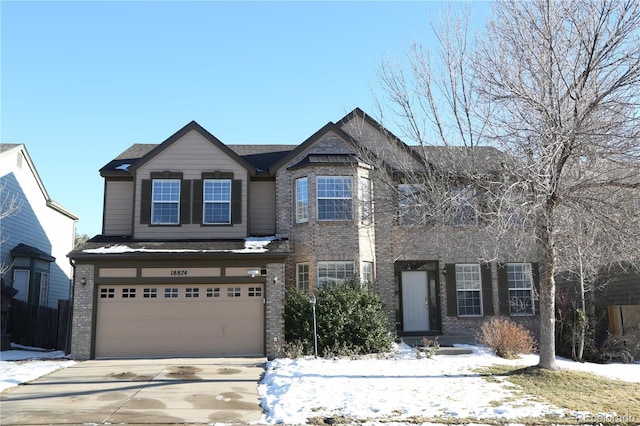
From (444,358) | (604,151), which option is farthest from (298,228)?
(604,151)

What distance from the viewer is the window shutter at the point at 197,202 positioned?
17906 mm

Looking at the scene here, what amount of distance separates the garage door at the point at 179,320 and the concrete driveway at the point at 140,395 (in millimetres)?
1360

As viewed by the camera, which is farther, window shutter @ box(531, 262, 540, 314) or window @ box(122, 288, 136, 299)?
window shutter @ box(531, 262, 540, 314)

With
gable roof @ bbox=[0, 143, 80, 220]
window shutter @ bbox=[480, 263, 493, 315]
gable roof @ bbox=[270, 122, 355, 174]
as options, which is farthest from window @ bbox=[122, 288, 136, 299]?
window shutter @ bbox=[480, 263, 493, 315]

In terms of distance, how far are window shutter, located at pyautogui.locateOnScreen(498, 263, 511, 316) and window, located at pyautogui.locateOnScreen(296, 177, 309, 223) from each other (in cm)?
686

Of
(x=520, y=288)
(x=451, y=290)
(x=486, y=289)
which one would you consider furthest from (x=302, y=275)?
(x=520, y=288)

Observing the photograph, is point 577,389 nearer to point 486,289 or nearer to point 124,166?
point 486,289

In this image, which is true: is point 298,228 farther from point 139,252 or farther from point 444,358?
point 444,358

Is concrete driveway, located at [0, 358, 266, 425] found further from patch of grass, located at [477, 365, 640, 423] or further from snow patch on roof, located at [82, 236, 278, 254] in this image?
patch of grass, located at [477, 365, 640, 423]

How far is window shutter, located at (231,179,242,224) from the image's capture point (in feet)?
58.9

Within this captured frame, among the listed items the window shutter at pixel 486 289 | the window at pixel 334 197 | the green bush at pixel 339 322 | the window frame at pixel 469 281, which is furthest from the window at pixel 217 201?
the window shutter at pixel 486 289

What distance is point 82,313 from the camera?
606 inches

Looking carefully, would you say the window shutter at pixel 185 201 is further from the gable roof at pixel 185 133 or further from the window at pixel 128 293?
the window at pixel 128 293

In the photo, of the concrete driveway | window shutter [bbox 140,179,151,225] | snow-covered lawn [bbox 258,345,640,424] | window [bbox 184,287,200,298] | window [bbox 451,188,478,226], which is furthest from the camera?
window shutter [bbox 140,179,151,225]
